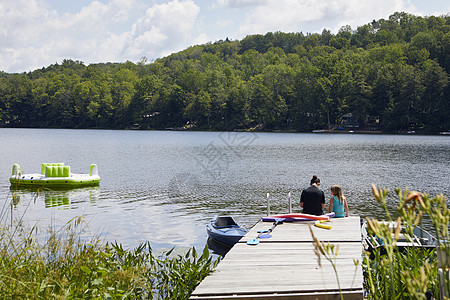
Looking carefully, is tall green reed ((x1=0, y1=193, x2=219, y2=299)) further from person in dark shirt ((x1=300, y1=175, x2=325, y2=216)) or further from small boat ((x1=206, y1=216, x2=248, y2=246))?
small boat ((x1=206, y1=216, x2=248, y2=246))

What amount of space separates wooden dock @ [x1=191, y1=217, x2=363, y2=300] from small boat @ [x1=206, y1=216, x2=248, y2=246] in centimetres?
355


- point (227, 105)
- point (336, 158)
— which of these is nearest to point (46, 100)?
point (227, 105)

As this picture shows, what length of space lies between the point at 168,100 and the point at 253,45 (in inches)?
3233

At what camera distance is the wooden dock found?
5.53 meters

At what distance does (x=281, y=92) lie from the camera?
112312 millimetres

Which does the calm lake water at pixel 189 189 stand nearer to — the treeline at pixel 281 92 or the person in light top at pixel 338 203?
the person in light top at pixel 338 203

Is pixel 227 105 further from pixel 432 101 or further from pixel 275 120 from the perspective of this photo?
pixel 432 101

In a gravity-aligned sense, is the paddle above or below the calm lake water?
above

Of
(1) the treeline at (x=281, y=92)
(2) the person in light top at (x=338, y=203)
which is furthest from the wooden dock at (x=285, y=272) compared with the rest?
(1) the treeline at (x=281, y=92)

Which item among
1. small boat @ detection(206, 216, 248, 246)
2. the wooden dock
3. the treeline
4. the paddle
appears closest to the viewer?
the wooden dock

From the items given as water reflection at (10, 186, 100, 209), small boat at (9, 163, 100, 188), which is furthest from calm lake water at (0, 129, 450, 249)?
small boat at (9, 163, 100, 188)

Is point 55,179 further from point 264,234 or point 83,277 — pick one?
point 83,277

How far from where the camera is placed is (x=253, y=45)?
645 feet

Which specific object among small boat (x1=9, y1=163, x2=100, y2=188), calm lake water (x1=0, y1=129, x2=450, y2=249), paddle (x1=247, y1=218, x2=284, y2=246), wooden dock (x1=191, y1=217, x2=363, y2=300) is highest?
wooden dock (x1=191, y1=217, x2=363, y2=300)
